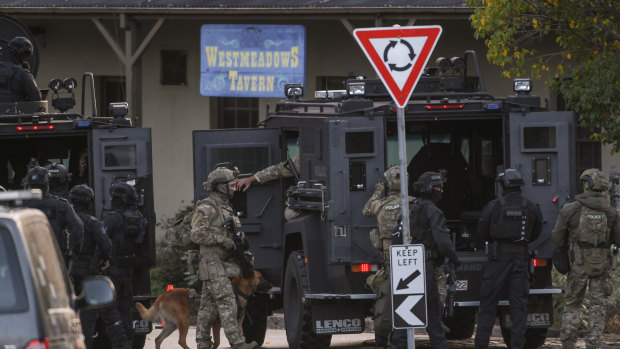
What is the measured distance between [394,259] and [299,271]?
10.1 feet

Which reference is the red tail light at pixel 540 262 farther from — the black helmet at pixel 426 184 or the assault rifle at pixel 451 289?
the black helmet at pixel 426 184

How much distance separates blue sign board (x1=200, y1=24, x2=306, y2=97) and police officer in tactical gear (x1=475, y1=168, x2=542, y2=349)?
955 centimetres

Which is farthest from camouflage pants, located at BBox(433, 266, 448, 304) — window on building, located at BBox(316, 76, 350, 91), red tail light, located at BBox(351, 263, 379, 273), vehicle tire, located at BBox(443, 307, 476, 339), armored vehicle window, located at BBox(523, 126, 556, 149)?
window on building, located at BBox(316, 76, 350, 91)

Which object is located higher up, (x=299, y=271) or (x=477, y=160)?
(x=477, y=160)

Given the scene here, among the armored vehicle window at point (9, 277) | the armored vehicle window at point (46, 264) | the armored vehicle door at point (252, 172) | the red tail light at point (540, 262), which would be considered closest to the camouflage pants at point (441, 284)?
the red tail light at point (540, 262)

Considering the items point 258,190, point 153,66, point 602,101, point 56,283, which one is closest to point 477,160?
point 602,101

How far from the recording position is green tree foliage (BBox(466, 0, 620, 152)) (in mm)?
14258

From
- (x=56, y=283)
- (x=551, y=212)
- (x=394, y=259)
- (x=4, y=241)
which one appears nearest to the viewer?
(x=4, y=241)

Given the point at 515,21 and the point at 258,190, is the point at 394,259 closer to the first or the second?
the point at 258,190

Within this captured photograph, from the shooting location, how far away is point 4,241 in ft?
18.3

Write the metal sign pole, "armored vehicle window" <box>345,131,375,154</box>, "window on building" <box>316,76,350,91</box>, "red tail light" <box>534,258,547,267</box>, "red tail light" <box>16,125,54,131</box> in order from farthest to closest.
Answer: "window on building" <box>316,76,350,91</box>, "red tail light" <box>16,125,54,131</box>, "red tail light" <box>534,258,547,267</box>, "armored vehicle window" <box>345,131,375,154</box>, the metal sign pole

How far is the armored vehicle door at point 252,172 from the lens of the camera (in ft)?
43.5

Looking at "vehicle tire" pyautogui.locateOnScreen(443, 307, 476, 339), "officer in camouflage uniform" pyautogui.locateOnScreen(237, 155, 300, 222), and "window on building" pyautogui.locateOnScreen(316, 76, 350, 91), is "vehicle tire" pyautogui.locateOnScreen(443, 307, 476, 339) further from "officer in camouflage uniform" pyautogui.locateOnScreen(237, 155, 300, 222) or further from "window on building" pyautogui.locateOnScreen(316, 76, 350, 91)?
"window on building" pyautogui.locateOnScreen(316, 76, 350, 91)

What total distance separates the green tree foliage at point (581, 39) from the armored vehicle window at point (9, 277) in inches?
374
